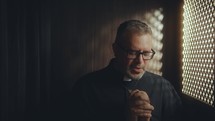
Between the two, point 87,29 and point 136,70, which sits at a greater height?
point 87,29

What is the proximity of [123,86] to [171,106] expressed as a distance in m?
0.40

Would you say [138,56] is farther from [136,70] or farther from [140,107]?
[140,107]

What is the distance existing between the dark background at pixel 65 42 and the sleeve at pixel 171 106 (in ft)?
0.21

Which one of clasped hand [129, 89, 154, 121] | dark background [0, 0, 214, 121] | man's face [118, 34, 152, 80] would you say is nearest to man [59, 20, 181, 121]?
man's face [118, 34, 152, 80]

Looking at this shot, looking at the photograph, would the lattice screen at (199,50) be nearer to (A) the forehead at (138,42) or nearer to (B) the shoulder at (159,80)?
(B) the shoulder at (159,80)

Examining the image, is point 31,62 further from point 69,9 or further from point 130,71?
point 130,71

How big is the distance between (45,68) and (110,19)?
2.13 ft

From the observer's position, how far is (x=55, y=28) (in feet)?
7.52

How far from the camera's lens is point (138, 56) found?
6.39ft

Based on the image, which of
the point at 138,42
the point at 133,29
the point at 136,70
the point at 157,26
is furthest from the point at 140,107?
the point at 157,26

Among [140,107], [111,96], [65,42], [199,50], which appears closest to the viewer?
[140,107]

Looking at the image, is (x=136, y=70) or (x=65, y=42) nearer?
(x=136, y=70)

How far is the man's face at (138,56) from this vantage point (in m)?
1.95

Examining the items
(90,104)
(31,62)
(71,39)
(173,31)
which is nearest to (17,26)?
(31,62)
